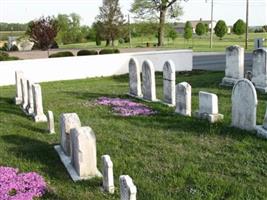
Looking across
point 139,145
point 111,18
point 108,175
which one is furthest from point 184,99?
point 111,18

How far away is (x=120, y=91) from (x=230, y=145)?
8.77 meters

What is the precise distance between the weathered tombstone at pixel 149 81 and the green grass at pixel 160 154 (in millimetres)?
1000

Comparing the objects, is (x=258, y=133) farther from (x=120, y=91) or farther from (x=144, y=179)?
(x=120, y=91)

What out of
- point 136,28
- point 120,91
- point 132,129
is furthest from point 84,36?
point 132,129

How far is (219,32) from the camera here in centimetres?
6488

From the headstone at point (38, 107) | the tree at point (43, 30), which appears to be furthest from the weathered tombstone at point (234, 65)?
the tree at point (43, 30)

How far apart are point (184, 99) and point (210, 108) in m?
1.00

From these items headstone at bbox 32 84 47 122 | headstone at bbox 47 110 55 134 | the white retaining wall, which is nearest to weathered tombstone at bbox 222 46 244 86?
headstone at bbox 32 84 47 122

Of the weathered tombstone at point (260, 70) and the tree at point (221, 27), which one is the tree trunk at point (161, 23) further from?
the weathered tombstone at point (260, 70)

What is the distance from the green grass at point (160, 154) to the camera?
623 centimetres

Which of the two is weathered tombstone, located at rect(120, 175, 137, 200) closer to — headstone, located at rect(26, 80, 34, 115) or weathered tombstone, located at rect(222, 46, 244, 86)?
headstone, located at rect(26, 80, 34, 115)

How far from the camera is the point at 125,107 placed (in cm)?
1269

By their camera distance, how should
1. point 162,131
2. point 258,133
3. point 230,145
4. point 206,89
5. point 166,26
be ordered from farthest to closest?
point 166,26 < point 206,89 < point 162,131 < point 258,133 < point 230,145

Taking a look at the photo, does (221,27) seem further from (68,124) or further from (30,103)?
(68,124)
